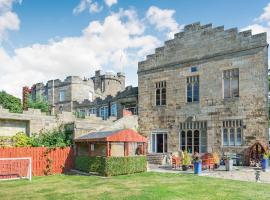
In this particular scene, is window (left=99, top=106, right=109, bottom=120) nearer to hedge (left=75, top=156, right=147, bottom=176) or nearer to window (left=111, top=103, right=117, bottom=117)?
window (left=111, top=103, right=117, bottom=117)

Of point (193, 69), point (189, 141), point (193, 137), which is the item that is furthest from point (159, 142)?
point (193, 69)

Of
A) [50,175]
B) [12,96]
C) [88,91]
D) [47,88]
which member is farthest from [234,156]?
[12,96]

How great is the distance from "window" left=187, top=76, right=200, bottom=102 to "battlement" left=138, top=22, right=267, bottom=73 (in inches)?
65.2

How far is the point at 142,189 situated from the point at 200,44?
52.7ft

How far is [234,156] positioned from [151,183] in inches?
405

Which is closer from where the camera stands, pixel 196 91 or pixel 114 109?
pixel 196 91

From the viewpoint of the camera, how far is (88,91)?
45.7 metres

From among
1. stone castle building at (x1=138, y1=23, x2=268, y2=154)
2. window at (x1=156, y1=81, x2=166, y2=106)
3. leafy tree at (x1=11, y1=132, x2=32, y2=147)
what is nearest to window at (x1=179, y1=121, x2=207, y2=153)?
stone castle building at (x1=138, y1=23, x2=268, y2=154)

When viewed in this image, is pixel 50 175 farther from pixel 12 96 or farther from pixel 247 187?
pixel 12 96

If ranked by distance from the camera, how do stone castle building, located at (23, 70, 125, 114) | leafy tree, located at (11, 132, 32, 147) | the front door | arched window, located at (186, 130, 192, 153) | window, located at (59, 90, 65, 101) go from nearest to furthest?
leafy tree, located at (11, 132, 32, 147), arched window, located at (186, 130, 192, 153), the front door, stone castle building, located at (23, 70, 125, 114), window, located at (59, 90, 65, 101)

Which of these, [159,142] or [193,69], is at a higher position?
[193,69]

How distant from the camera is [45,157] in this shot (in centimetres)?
2138

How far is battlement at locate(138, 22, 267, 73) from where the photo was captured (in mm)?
24109

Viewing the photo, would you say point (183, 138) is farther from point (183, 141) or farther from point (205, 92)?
point (205, 92)
